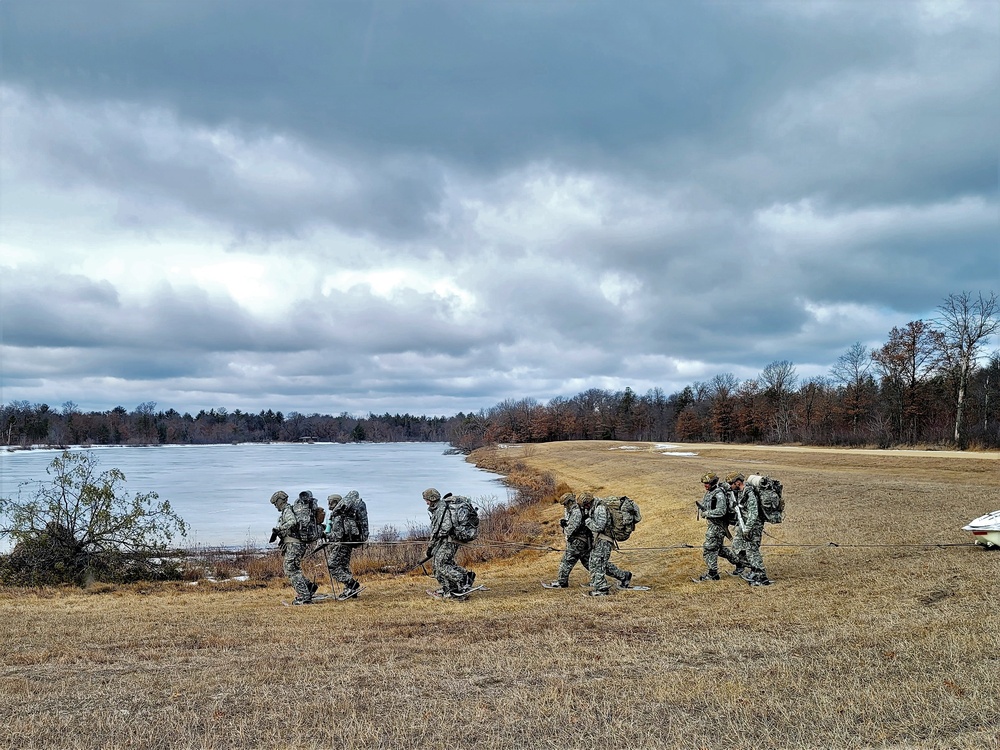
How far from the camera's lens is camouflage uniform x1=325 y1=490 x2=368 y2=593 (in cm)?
1321

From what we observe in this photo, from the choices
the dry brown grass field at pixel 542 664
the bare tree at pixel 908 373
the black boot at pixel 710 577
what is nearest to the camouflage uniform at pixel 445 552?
the dry brown grass field at pixel 542 664

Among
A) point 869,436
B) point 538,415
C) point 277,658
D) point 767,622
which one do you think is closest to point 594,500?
point 767,622

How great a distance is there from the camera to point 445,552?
41.0 ft

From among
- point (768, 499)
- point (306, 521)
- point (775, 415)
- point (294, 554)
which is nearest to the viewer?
point (768, 499)

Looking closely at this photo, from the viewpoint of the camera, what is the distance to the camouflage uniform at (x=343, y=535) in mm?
13211

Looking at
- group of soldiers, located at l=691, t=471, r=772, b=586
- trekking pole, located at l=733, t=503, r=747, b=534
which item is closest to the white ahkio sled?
group of soldiers, located at l=691, t=471, r=772, b=586

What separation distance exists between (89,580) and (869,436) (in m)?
60.7

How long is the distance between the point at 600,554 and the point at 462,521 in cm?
257

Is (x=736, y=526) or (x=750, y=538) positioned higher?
(x=736, y=526)

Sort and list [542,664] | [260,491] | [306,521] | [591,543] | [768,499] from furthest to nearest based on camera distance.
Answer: [260,491]
[306,521]
[591,543]
[768,499]
[542,664]

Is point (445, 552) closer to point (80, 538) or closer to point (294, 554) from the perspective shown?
point (294, 554)

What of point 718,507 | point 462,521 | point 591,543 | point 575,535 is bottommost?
point 591,543

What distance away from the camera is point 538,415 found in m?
134

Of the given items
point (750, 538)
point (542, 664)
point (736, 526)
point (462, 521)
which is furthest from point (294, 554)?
point (750, 538)
